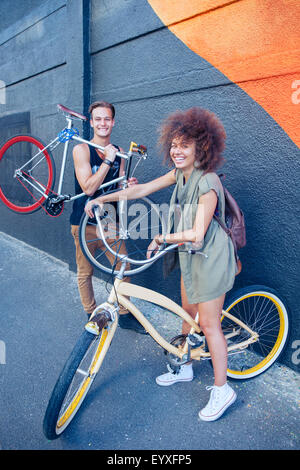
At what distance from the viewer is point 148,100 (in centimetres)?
342

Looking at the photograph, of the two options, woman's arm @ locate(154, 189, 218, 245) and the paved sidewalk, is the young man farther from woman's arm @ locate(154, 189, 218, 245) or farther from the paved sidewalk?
the paved sidewalk

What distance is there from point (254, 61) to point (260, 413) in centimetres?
285

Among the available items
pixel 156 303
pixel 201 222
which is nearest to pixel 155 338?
pixel 156 303

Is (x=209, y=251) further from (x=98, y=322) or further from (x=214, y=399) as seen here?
(x=214, y=399)

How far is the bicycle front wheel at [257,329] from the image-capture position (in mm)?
2365

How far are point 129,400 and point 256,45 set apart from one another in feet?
10.2

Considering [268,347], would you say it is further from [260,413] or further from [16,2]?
[16,2]

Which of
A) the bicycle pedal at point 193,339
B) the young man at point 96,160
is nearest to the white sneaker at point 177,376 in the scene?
the bicycle pedal at point 193,339

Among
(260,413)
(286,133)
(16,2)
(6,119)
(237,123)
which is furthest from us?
(16,2)

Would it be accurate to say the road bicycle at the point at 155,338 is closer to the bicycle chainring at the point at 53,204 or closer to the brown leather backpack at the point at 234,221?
the brown leather backpack at the point at 234,221

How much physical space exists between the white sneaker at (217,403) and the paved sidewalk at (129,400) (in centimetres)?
6

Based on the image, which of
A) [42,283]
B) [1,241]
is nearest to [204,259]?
[42,283]

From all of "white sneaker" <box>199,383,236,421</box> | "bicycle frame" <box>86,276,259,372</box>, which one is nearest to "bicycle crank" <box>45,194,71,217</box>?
"bicycle frame" <box>86,276,259,372</box>

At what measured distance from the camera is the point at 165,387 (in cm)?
247
